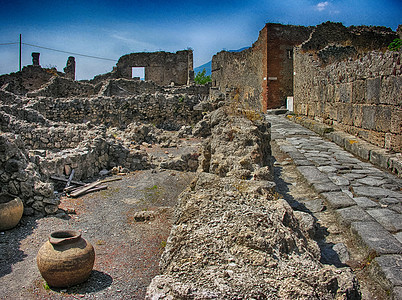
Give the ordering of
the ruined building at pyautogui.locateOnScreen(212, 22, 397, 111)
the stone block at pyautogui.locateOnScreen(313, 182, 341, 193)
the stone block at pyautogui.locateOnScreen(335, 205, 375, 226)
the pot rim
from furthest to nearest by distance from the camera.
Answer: the ruined building at pyautogui.locateOnScreen(212, 22, 397, 111) → the stone block at pyautogui.locateOnScreen(313, 182, 341, 193) → the stone block at pyautogui.locateOnScreen(335, 205, 375, 226) → the pot rim

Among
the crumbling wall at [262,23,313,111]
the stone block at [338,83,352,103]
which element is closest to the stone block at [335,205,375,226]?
the stone block at [338,83,352,103]

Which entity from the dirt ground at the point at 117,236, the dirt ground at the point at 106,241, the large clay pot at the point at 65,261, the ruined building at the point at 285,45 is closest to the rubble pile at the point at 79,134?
the dirt ground at the point at 106,241

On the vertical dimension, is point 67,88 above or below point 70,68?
below

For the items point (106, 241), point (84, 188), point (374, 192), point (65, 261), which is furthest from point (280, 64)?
point (65, 261)

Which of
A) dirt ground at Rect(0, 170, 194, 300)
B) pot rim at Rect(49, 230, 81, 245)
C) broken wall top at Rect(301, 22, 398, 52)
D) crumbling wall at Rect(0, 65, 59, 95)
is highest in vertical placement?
broken wall top at Rect(301, 22, 398, 52)

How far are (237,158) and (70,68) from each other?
33.0 meters

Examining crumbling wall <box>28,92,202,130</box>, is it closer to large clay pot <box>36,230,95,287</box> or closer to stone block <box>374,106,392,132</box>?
stone block <box>374,106,392,132</box>

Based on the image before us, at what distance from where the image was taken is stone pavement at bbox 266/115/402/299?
137 inches

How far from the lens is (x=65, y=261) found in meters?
3.94

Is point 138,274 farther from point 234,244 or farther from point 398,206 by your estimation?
point 398,206

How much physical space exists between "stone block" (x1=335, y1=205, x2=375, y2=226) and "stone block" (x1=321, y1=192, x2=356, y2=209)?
12cm

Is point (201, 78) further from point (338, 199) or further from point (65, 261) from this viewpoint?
point (65, 261)

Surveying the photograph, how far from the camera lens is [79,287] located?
Result: 13.2 ft

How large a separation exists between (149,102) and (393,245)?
1423 centimetres
